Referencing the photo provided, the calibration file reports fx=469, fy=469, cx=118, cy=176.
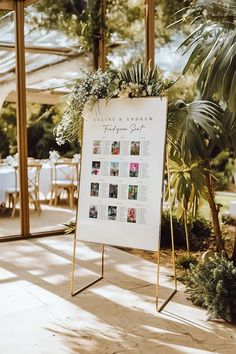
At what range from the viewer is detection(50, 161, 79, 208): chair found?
7079 millimetres

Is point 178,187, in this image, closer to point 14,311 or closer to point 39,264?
point 39,264

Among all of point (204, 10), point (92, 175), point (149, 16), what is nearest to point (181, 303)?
point (92, 175)

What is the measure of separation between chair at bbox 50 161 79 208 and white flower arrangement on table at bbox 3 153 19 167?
1022mm

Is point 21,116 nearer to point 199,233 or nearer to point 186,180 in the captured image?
point 186,180

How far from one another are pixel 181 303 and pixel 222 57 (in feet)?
6.04

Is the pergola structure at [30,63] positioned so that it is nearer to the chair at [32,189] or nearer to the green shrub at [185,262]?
the chair at [32,189]

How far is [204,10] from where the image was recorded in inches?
143

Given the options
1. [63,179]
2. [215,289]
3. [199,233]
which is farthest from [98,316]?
[63,179]

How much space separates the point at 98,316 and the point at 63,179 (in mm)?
4249

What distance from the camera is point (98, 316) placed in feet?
10.8

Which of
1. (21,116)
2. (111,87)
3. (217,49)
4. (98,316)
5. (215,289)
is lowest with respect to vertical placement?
(98,316)

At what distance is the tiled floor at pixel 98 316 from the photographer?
2.84m

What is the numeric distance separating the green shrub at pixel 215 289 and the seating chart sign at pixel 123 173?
0.44 meters

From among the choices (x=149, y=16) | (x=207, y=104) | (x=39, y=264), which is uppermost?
(x=149, y=16)
